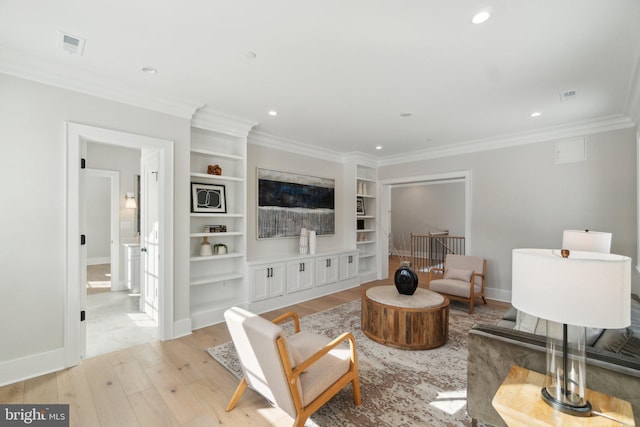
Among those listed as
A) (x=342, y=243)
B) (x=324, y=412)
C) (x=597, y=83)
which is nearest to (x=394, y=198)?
(x=342, y=243)

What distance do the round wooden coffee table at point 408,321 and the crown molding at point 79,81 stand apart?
3260 millimetres

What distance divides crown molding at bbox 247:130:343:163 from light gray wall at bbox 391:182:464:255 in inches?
205

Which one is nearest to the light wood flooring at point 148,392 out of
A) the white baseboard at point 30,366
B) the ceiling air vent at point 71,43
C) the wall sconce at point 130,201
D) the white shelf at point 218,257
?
the white baseboard at point 30,366

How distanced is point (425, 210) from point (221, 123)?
8.22 m

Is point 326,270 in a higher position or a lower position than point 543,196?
lower

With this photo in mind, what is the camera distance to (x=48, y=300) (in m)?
2.72

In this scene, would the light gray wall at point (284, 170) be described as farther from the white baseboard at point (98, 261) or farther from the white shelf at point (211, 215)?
the white baseboard at point (98, 261)

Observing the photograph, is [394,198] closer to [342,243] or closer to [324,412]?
[342,243]

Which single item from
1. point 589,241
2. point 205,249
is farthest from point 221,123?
point 589,241

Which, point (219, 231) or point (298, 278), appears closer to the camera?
point (219, 231)

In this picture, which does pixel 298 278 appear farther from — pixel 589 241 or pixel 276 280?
pixel 589 241

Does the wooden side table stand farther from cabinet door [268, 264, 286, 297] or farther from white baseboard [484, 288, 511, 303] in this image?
white baseboard [484, 288, 511, 303]

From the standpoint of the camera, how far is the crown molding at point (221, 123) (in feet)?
12.5

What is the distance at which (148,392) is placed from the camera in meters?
2.42
